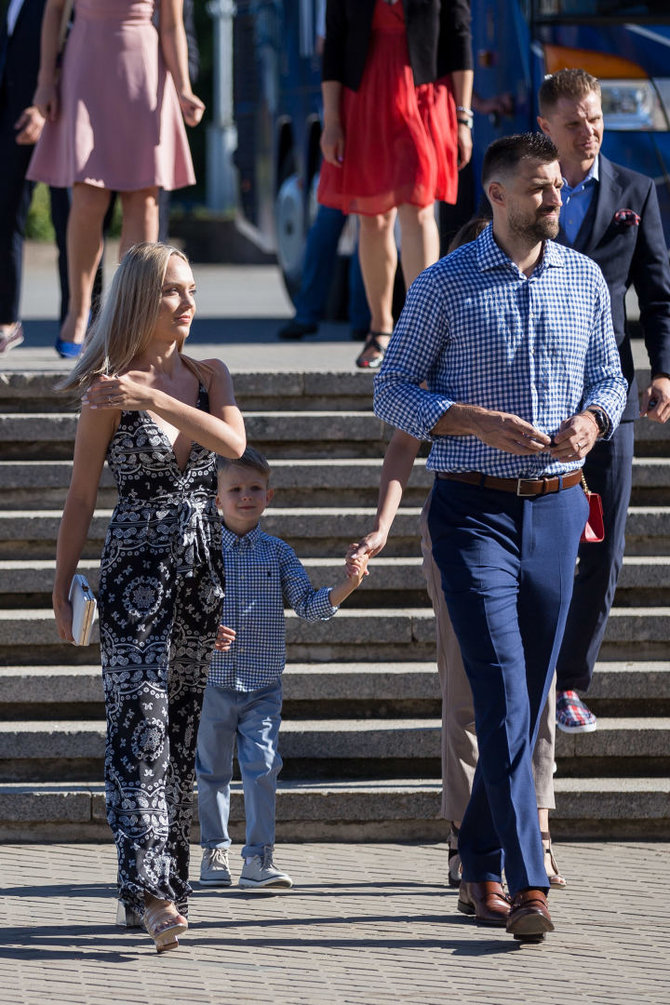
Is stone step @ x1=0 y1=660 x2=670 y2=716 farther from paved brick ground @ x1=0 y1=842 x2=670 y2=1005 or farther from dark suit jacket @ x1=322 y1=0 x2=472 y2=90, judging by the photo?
dark suit jacket @ x1=322 y1=0 x2=472 y2=90

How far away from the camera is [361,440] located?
22.5 feet

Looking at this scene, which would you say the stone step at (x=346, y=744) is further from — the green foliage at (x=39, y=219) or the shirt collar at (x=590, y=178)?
the green foliage at (x=39, y=219)

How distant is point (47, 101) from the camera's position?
7.33 meters

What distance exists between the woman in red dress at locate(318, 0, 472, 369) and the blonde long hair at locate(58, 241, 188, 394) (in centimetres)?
265

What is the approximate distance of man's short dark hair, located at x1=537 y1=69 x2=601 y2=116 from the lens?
5.40 metres

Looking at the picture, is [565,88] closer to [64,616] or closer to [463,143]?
[64,616]

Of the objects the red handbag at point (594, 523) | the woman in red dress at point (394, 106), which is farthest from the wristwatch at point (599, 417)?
the woman in red dress at point (394, 106)

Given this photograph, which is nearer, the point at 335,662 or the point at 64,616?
the point at 64,616

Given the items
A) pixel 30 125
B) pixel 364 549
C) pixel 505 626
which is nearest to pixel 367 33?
pixel 30 125

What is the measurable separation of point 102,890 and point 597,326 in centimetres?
202

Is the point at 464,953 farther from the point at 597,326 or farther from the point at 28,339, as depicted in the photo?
the point at 28,339

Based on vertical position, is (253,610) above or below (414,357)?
below

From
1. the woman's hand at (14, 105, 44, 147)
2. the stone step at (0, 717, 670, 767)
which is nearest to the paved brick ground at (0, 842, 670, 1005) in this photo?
the stone step at (0, 717, 670, 767)

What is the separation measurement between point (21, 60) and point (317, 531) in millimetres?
2733
